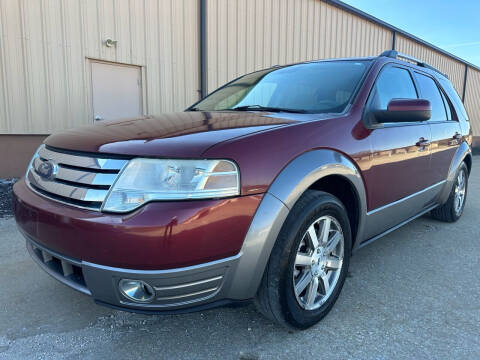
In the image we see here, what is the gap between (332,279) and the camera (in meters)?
2.21

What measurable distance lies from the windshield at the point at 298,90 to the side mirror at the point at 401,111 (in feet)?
0.81

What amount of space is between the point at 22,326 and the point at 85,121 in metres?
4.84

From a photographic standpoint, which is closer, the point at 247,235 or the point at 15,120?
the point at 247,235

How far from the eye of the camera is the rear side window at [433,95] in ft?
11.1

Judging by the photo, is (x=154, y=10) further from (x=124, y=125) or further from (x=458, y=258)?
Answer: (x=458, y=258)

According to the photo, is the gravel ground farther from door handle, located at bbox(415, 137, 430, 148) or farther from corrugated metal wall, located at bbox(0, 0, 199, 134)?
corrugated metal wall, located at bbox(0, 0, 199, 134)

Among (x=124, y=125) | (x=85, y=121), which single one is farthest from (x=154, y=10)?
(x=124, y=125)

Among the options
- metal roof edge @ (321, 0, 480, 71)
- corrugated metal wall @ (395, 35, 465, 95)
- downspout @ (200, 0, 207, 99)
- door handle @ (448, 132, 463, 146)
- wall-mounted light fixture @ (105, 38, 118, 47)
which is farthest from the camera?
corrugated metal wall @ (395, 35, 465, 95)

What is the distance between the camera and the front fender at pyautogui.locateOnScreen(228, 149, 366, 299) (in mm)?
1650

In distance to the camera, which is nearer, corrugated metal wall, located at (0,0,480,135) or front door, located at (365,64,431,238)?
front door, located at (365,64,431,238)

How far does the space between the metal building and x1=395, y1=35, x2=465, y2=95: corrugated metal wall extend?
6.09 m

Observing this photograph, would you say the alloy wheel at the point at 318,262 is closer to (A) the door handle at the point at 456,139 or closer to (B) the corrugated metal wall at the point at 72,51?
(A) the door handle at the point at 456,139

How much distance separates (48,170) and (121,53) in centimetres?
533

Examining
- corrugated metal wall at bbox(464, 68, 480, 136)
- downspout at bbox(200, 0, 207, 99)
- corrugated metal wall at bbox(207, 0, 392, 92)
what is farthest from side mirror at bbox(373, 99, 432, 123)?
corrugated metal wall at bbox(464, 68, 480, 136)
